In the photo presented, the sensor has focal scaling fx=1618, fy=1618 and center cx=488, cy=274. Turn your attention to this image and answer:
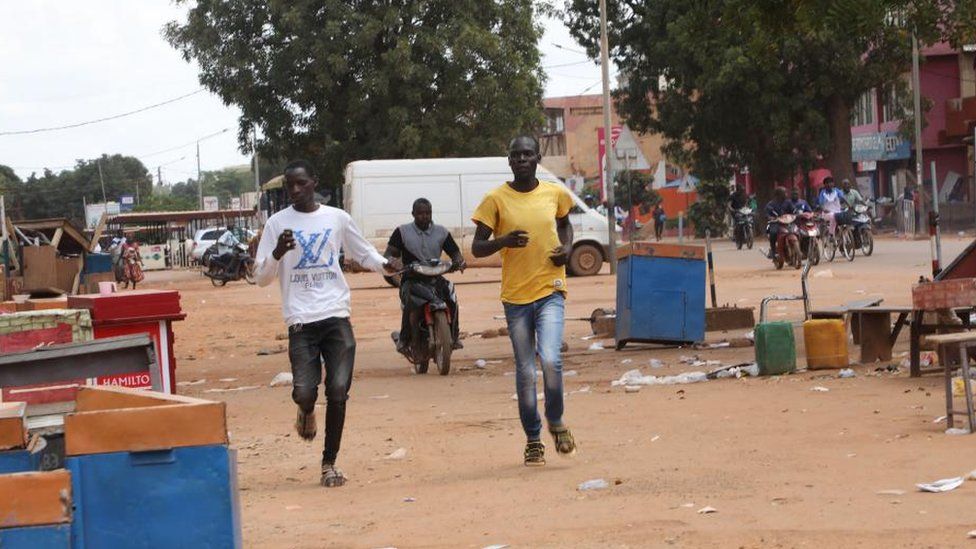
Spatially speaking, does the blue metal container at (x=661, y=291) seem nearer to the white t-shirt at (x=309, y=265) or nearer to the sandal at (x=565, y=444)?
the sandal at (x=565, y=444)

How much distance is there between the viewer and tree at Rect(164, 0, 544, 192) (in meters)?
45.3

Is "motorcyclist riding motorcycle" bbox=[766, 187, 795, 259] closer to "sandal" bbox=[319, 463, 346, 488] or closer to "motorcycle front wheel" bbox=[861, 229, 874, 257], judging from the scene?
"motorcycle front wheel" bbox=[861, 229, 874, 257]

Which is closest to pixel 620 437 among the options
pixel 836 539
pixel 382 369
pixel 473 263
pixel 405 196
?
pixel 836 539

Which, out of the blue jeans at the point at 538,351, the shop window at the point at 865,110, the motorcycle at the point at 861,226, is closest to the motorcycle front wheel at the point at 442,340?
the blue jeans at the point at 538,351

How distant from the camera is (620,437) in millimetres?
10078

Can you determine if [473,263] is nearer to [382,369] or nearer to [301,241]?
[382,369]

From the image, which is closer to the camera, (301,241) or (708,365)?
(301,241)

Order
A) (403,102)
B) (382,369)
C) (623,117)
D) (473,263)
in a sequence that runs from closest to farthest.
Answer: (382,369)
(473,263)
(403,102)
(623,117)

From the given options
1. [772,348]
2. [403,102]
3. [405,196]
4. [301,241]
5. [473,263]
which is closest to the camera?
[301,241]

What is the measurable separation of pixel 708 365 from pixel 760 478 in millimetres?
Result: 6117

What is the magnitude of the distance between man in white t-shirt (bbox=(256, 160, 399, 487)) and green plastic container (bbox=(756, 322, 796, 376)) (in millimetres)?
4854

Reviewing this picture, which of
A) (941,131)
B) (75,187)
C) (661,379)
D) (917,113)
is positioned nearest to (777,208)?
(661,379)

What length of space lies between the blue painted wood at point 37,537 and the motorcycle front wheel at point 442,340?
30.9 feet

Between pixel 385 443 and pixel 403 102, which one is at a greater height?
pixel 403 102
